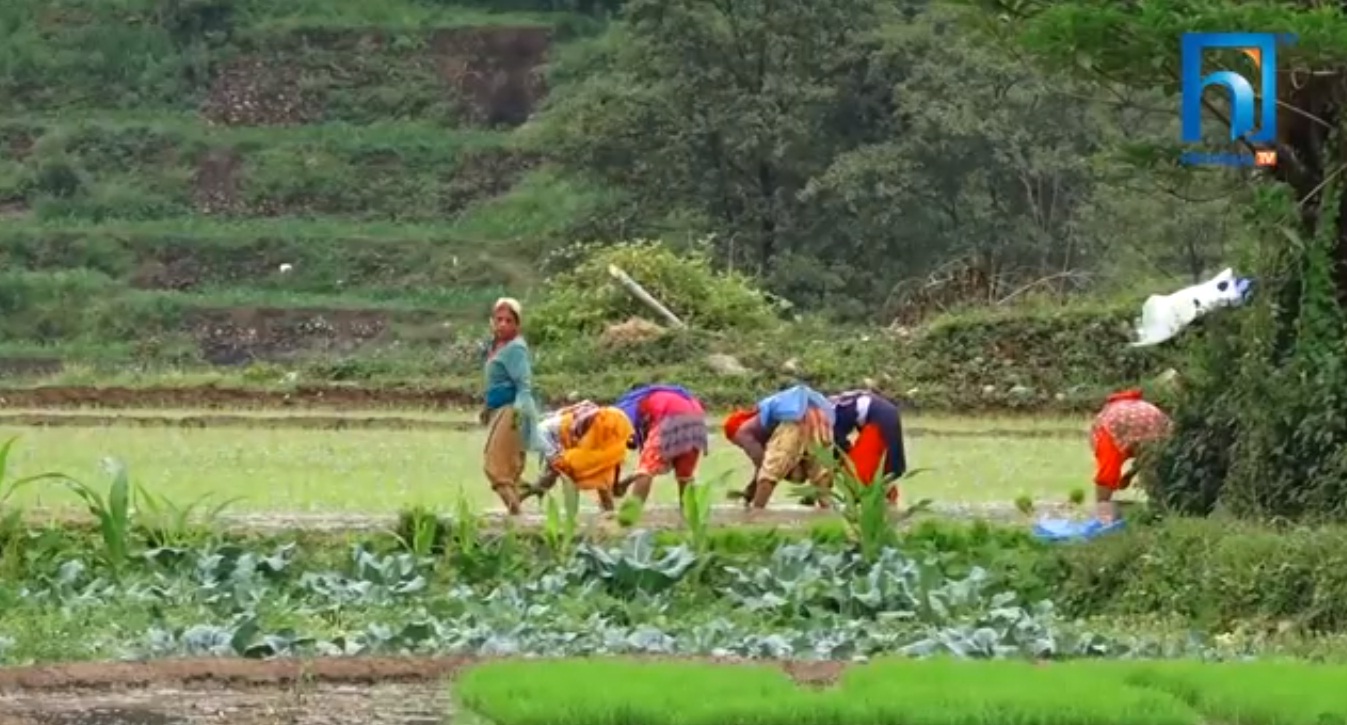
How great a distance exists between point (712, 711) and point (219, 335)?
127ft

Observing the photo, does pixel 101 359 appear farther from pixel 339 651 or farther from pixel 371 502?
pixel 339 651

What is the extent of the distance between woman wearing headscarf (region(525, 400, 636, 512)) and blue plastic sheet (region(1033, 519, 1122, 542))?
2.67 metres

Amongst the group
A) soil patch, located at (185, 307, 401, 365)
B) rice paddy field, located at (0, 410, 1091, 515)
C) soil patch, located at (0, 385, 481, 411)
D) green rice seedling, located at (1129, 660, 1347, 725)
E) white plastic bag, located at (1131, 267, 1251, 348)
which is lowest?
soil patch, located at (185, 307, 401, 365)

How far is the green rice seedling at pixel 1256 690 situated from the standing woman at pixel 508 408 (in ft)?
21.4

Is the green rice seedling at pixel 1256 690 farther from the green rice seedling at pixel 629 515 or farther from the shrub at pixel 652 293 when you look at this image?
the shrub at pixel 652 293

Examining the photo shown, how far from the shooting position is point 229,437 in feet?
74.1

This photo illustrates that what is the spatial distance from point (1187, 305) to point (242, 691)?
8106 mm

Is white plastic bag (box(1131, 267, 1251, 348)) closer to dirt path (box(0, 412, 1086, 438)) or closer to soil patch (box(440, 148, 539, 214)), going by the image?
dirt path (box(0, 412, 1086, 438))

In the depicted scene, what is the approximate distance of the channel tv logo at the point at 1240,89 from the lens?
1201 cm

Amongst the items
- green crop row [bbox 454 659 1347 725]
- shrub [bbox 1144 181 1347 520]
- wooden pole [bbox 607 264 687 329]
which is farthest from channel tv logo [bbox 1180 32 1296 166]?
wooden pole [bbox 607 264 687 329]

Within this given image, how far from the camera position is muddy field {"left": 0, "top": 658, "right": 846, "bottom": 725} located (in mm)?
7945

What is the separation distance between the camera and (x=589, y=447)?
1476 cm

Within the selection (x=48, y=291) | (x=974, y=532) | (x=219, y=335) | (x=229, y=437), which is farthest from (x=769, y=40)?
(x=974, y=532)

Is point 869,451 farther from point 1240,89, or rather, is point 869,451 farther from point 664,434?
point 1240,89
